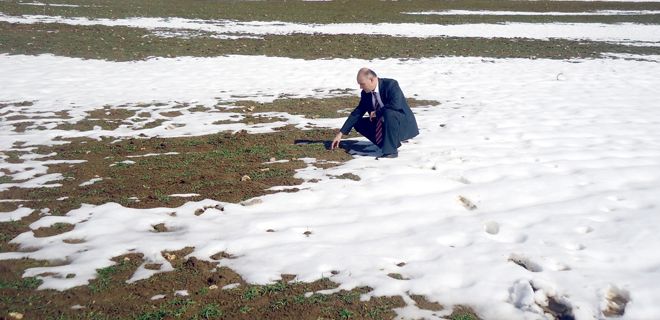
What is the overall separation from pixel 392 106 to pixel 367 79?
598 mm

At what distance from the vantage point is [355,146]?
923 cm

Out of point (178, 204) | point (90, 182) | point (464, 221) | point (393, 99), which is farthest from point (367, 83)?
point (90, 182)

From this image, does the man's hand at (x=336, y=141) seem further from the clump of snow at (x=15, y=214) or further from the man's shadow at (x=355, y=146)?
the clump of snow at (x=15, y=214)

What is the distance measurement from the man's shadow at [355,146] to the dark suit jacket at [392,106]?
1.39 feet

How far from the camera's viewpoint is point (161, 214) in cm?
642

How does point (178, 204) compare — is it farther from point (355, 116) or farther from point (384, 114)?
point (384, 114)

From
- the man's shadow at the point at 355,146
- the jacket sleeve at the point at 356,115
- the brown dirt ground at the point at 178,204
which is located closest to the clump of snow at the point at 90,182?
the brown dirt ground at the point at 178,204

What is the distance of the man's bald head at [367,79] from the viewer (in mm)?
8203

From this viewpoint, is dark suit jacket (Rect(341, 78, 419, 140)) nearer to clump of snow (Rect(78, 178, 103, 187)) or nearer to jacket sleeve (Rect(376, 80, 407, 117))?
jacket sleeve (Rect(376, 80, 407, 117))

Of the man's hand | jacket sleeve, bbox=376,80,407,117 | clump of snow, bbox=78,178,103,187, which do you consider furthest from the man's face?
clump of snow, bbox=78,178,103,187

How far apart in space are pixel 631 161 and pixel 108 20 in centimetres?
2600

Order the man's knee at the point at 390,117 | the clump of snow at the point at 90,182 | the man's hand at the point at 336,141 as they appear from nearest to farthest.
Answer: the clump of snow at the point at 90,182 < the man's knee at the point at 390,117 < the man's hand at the point at 336,141

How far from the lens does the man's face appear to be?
8251mm

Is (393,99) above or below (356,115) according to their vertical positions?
above
